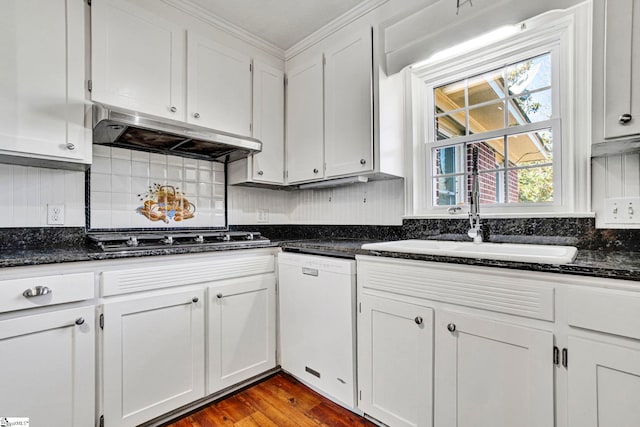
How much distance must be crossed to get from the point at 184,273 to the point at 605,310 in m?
1.72

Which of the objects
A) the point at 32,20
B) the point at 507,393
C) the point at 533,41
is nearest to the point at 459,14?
the point at 533,41

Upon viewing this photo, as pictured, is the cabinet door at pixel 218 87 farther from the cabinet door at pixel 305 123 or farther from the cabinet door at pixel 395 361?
the cabinet door at pixel 395 361

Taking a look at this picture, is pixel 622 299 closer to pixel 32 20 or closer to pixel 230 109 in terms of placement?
pixel 230 109

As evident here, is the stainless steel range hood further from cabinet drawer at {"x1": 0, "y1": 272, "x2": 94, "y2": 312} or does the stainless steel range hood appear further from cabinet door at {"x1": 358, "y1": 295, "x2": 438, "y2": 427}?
cabinet door at {"x1": 358, "y1": 295, "x2": 438, "y2": 427}

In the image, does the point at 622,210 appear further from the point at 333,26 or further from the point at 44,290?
the point at 44,290

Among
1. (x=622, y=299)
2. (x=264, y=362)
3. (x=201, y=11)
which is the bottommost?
(x=264, y=362)

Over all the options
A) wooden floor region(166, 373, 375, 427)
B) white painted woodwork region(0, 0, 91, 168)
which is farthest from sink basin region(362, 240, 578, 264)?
white painted woodwork region(0, 0, 91, 168)

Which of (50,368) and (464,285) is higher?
(464,285)

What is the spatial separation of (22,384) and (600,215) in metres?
2.54

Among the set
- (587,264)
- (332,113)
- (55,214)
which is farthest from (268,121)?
(587,264)

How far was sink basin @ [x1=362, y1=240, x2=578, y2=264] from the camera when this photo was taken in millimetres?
1060

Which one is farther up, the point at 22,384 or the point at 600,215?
the point at 600,215

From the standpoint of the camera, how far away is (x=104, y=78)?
5.38ft

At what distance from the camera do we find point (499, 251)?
1.53m
